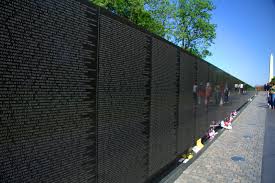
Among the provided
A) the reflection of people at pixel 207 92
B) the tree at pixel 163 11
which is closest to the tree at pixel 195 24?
the tree at pixel 163 11

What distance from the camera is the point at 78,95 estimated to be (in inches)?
127

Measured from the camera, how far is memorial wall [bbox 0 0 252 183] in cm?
245

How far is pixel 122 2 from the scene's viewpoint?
27.6 m

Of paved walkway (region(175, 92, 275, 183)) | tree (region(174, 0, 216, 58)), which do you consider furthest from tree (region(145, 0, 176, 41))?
paved walkway (region(175, 92, 275, 183))

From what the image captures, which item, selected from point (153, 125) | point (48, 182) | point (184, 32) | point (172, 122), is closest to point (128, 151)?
point (153, 125)

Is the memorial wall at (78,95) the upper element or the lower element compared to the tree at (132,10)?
lower

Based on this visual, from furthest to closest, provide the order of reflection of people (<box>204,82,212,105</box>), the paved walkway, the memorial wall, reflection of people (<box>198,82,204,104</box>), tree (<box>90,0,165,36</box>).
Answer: tree (<box>90,0,165,36</box>) < reflection of people (<box>204,82,212,105</box>) < reflection of people (<box>198,82,204,104</box>) < the paved walkway < the memorial wall

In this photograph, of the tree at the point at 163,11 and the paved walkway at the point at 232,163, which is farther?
the tree at the point at 163,11

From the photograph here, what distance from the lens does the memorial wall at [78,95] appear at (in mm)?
2447

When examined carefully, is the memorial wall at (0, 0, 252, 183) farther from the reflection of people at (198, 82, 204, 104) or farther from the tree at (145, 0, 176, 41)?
the tree at (145, 0, 176, 41)

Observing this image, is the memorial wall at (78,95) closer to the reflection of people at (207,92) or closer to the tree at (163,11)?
the reflection of people at (207,92)

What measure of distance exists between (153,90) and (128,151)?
1.35 metres

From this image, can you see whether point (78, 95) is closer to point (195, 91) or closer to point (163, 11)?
point (195, 91)

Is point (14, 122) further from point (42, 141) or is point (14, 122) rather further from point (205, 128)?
point (205, 128)
